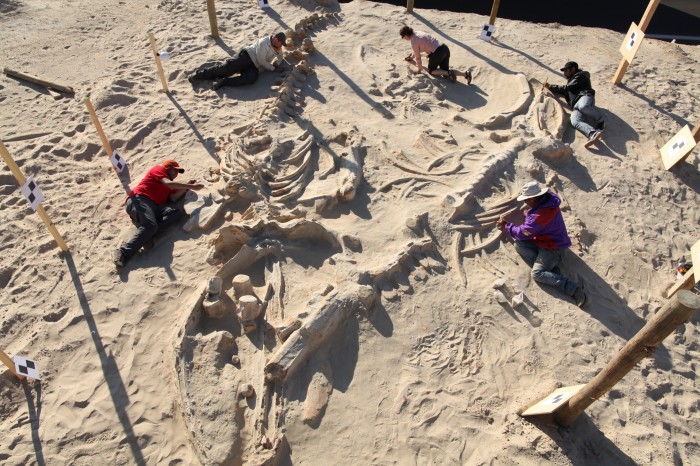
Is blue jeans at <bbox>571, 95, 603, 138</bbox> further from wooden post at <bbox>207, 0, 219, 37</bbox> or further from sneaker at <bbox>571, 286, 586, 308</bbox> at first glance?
wooden post at <bbox>207, 0, 219, 37</bbox>

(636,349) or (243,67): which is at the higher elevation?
(636,349)

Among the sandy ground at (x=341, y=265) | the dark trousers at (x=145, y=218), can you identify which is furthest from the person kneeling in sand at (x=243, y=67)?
the dark trousers at (x=145, y=218)

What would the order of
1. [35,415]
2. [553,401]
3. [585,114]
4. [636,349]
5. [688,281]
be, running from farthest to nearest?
[585,114] < [688,281] < [35,415] < [553,401] < [636,349]

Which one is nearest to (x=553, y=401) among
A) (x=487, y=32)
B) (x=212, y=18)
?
(x=487, y=32)

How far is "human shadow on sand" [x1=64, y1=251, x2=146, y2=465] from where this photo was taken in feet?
10.5

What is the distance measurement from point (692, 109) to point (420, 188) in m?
4.60

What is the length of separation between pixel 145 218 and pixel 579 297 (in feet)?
13.1

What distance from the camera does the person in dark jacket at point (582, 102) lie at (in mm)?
6031

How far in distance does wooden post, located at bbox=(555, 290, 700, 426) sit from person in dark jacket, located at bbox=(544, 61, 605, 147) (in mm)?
3881

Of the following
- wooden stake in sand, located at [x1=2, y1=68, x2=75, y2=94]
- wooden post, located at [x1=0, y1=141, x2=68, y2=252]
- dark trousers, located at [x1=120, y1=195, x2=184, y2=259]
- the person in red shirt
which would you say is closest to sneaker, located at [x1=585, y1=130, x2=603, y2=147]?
the person in red shirt

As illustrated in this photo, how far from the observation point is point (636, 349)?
269cm

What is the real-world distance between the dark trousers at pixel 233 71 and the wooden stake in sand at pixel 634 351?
217 inches

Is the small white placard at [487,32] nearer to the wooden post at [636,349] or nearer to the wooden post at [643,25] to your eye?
the wooden post at [643,25]

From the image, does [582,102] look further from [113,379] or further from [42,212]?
[42,212]
